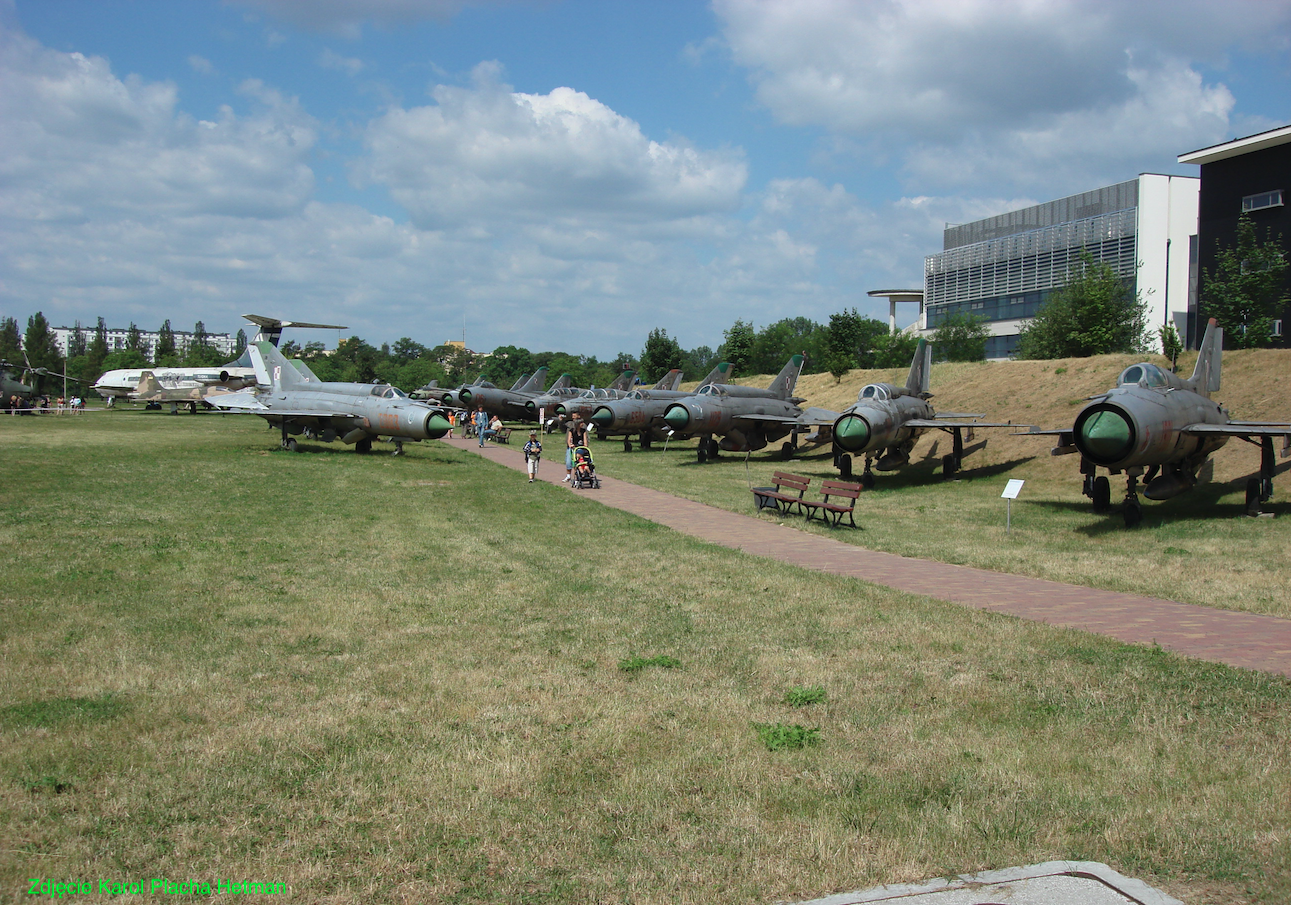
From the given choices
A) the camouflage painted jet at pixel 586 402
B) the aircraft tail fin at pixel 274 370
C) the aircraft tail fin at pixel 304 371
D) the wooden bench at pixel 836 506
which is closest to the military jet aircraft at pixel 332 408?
the aircraft tail fin at pixel 274 370

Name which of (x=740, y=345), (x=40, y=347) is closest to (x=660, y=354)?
(x=740, y=345)

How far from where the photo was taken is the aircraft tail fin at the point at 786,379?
34.0m

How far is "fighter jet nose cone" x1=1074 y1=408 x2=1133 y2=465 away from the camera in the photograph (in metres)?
14.6

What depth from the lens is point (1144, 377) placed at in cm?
1633

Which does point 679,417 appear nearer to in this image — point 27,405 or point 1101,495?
point 1101,495

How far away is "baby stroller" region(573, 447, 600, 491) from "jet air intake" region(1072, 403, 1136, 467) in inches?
449

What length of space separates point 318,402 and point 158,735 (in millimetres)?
24888

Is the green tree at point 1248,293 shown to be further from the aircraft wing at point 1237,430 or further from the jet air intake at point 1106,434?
the jet air intake at point 1106,434

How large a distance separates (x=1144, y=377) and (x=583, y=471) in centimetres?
1287

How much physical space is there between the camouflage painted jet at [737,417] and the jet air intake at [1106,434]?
41.9 feet

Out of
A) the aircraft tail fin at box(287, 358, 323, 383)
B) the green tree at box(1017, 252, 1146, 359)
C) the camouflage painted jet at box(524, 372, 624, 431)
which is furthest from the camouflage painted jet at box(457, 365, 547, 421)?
the green tree at box(1017, 252, 1146, 359)

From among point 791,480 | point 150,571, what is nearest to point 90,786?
point 150,571

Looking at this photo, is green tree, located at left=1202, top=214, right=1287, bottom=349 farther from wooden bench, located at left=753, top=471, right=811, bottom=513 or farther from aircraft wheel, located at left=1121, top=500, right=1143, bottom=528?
wooden bench, located at left=753, top=471, right=811, bottom=513

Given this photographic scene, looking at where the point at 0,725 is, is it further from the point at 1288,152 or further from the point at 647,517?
the point at 1288,152
